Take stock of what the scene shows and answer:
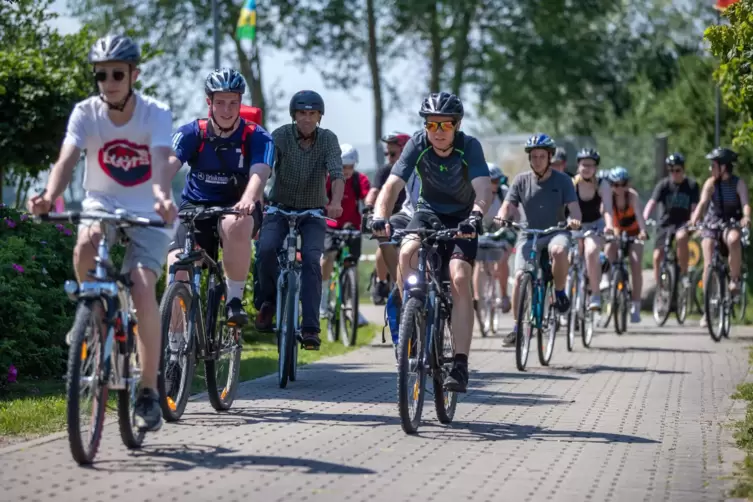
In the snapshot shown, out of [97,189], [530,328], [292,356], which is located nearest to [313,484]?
[97,189]

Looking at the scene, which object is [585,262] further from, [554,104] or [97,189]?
[554,104]

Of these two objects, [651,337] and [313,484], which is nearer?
[313,484]

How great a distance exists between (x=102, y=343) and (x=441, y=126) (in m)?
3.01

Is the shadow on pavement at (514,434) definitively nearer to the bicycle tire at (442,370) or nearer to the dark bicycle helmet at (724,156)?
the bicycle tire at (442,370)

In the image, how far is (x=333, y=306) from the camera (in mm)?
15672

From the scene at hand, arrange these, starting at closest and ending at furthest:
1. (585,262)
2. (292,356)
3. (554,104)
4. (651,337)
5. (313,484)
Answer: (313,484)
(292,356)
(585,262)
(651,337)
(554,104)

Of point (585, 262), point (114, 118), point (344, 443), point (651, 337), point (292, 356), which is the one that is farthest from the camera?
point (651, 337)

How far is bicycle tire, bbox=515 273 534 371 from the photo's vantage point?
1302 cm

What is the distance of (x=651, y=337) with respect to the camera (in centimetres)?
1773

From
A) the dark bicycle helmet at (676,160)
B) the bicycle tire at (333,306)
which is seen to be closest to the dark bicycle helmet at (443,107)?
the bicycle tire at (333,306)

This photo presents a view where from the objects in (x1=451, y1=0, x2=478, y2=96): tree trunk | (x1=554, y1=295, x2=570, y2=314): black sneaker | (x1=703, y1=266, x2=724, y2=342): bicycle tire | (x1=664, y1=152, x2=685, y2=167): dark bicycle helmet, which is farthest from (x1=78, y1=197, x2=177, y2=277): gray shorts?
(x1=451, y1=0, x2=478, y2=96): tree trunk

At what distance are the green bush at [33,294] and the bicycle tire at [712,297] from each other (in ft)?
A: 24.6

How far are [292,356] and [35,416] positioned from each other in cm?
258

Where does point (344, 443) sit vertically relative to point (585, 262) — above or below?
below
